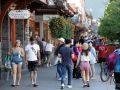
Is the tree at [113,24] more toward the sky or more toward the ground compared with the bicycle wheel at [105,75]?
more toward the sky

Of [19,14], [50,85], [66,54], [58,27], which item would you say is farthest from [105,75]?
[58,27]

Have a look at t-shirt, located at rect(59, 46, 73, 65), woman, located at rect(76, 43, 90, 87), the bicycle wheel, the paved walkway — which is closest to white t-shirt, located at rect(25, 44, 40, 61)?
the paved walkway

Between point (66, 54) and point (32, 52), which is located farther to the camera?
point (32, 52)

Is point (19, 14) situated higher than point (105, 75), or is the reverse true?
point (19, 14)

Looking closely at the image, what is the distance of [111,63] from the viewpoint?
40.8 ft

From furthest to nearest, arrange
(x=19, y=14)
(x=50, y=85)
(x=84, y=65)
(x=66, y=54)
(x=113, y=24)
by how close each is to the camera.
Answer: (x=113, y=24), (x=19, y=14), (x=50, y=85), (x=84, y=65), (x=66, y=54)

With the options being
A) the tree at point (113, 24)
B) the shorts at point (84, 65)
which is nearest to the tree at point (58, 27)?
the shorts at point (84, 65)

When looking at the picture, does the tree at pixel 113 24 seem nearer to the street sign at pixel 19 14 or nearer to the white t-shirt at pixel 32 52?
the street sign at pixel 19 14

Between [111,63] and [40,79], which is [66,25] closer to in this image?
[40,79]

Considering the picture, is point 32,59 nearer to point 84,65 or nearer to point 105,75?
point 84,65

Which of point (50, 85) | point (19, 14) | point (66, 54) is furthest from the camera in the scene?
point (19, 14)

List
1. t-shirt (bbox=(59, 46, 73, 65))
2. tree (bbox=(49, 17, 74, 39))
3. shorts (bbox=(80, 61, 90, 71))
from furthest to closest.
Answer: tree (bbox=(49, 17, 74, 39)) < shorts (bbox=(80, 61, 90, 71)) < t-shirt (bbox=(59, 46, 73, 65))

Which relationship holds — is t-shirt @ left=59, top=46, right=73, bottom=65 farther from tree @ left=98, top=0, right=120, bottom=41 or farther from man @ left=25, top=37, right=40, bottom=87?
tree @ left=98, top=0, right=120, bottom=41

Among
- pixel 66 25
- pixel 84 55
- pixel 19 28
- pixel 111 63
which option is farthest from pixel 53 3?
pixel 111 63
